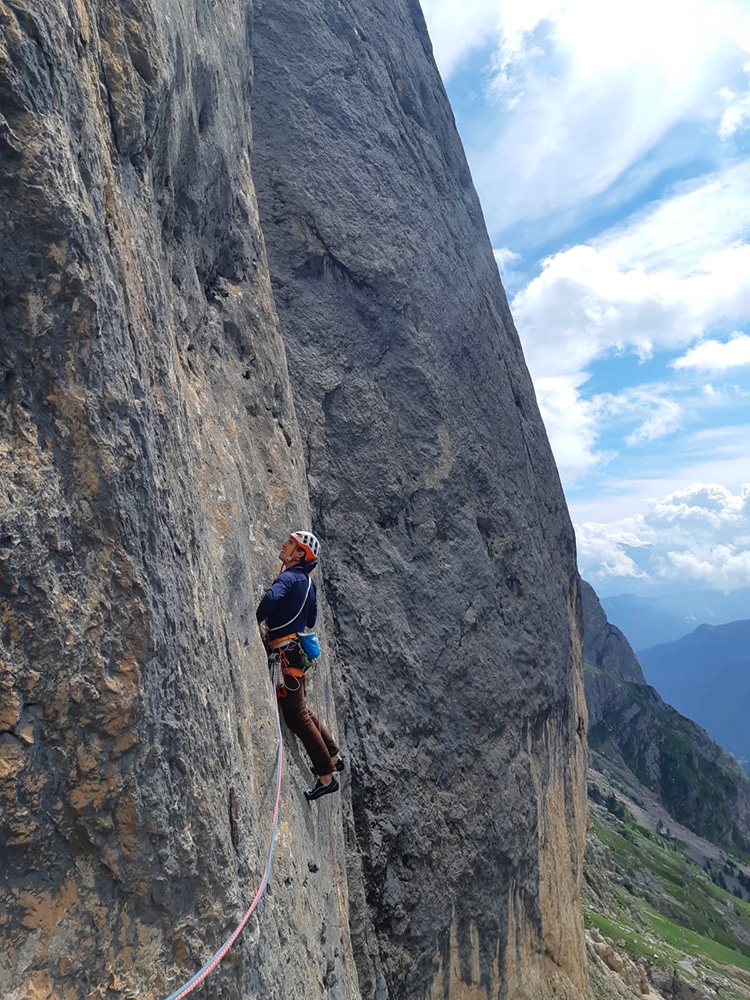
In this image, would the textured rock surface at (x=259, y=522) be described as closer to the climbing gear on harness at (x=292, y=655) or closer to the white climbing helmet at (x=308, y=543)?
the climbing gear on harness at (x=292, y=655)

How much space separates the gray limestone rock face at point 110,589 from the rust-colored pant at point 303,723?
1.00m

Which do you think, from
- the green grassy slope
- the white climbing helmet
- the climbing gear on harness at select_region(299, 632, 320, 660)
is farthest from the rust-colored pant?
the green grassy slope

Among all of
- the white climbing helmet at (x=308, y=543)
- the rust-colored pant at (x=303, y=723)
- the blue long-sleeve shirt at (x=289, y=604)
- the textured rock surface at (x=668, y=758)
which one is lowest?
the textured rock surface at (x=668, y=758)

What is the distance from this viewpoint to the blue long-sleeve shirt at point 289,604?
8.42 metres

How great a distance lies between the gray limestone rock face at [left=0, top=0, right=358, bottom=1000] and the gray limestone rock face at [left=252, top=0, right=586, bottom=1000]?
17.0 ft

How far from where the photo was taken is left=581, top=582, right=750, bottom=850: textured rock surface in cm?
15025

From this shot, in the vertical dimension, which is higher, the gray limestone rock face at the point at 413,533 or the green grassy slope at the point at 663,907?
the gray limestone rock face at the point at 413,533

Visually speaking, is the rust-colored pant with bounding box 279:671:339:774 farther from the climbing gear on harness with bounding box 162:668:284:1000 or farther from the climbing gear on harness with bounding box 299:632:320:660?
the climbing gear on harness with bounding box 162:668:284:1000

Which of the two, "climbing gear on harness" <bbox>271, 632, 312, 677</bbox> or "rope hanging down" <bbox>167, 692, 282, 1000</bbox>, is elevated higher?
"climbing gear on harness" <bbox>271, 632, 312, 677</bbox>

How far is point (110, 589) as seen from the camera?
4.94 metres

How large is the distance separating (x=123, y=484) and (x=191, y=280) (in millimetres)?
4567

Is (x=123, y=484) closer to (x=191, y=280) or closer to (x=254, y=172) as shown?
(x=191, y=280)

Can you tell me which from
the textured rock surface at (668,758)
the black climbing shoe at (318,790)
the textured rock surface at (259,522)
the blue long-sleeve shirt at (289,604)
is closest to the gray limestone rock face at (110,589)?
the textured rock surface at (259,522)

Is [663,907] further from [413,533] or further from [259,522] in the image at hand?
[259,522]
